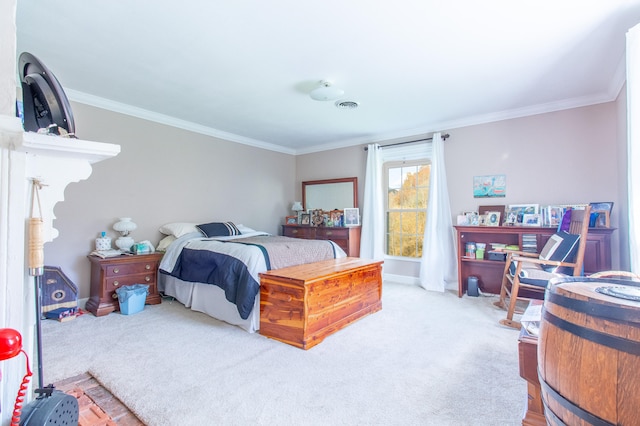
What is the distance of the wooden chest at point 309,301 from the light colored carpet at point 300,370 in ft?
0.32

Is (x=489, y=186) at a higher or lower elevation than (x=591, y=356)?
higher

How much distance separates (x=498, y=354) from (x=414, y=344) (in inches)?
23.0

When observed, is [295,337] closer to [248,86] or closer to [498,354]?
[498,354]

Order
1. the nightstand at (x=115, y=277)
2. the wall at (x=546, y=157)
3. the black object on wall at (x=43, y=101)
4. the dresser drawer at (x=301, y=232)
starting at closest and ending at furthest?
the black object on wall at (x=43, y=101) < the nightstand at (x=115, y=277) < the wall at (x=546, y=157) < the dresser drawer at (x=301, y=232)

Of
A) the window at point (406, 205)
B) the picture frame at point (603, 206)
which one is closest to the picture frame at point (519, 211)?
the picture frame at point (603, 206)

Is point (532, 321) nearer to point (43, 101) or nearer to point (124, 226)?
point (43, 101)

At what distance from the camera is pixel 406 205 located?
4793mm

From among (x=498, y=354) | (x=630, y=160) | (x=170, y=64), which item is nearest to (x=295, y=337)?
(x=498, y=354)

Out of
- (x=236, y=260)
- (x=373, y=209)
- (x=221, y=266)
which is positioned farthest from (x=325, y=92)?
(x=373, y=209)

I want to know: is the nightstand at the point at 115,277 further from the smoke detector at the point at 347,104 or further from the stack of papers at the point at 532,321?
the stack of papers at the point at 532,321

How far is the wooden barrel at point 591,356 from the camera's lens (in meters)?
0.67

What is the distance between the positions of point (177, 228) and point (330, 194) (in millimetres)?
2576

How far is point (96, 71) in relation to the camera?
2781mm

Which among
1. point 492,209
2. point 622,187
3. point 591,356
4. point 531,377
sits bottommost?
point 531,377
